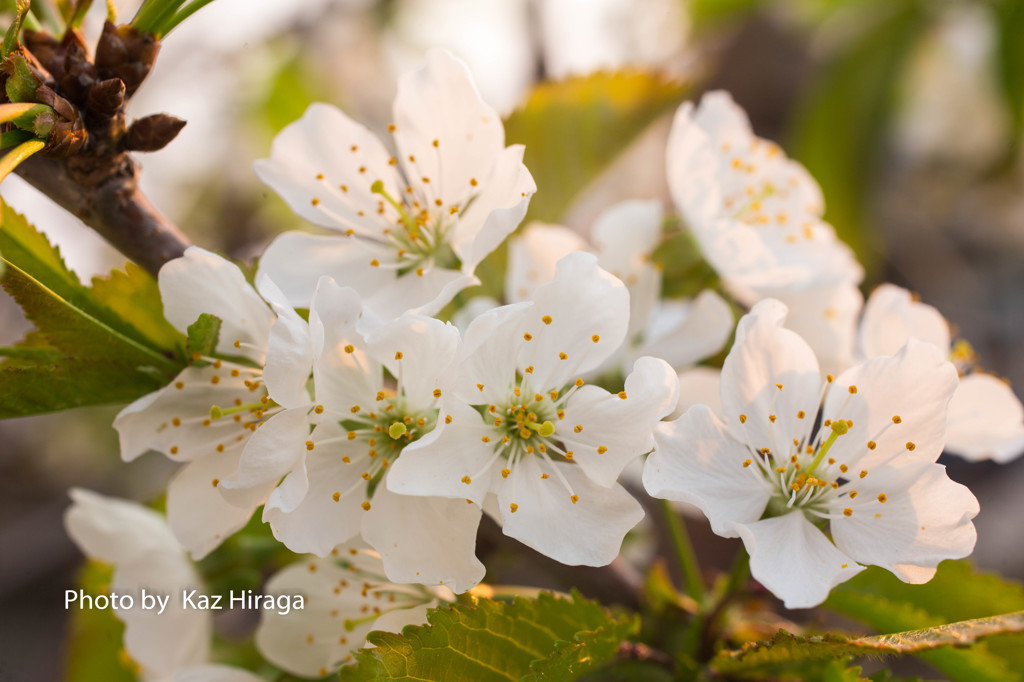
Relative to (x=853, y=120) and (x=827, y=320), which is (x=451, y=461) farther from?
(x=853, y=120)

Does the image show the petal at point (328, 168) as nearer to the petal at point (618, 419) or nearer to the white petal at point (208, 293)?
the white petal at point (208, 293)

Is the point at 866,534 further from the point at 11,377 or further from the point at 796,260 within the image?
the point at 11,377

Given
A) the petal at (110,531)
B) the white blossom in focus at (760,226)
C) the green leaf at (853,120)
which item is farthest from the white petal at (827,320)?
the green leaf at (853,120)

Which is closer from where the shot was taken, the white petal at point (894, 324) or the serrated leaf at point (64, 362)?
the serrated leaf at point (64, 362)

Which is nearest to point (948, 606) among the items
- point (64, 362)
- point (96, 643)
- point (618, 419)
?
point (618, 419)

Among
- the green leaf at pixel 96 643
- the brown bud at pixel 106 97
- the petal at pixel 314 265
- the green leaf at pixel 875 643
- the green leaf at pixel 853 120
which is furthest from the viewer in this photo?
the green leaf at pixel 853 120

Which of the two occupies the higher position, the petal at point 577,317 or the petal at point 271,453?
the petal at point 577,317

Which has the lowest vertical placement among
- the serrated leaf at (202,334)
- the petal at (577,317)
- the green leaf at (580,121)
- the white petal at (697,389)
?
the serrated leaf at (202,334)

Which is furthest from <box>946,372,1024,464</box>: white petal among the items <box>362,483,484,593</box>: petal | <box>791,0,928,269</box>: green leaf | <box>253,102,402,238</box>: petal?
<box>791,0,928,269</box>: green leaf
